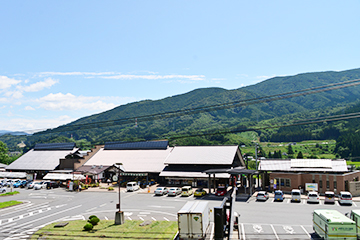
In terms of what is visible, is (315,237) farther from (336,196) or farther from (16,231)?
(16,231)

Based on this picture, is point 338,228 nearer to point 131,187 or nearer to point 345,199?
point 345,199

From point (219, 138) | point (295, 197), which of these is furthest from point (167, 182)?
point (219, 138)

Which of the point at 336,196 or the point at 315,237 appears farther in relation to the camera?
the point at 336,196

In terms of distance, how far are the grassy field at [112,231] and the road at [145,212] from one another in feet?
7.05

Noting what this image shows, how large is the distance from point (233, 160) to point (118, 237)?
37.4m

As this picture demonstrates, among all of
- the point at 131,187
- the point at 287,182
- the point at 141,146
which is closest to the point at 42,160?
the point at 141,146

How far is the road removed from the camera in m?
27.0

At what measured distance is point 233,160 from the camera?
194ft

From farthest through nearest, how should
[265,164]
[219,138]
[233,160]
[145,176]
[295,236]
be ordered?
[219,138]
[145,176]
[233,160]
[265,164]
[295,236]

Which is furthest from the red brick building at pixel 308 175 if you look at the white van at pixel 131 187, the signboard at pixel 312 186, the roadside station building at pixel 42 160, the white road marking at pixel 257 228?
the roadside station building at pixel 42 160

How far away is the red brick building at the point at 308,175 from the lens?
150 ft

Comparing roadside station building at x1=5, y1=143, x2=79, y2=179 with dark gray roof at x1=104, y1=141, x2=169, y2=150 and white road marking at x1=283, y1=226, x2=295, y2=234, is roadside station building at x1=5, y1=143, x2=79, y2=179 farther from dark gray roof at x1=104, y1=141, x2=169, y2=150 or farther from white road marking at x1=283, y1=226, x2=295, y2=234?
white road marking at x1=283, y1=226, x2=295, y2=234

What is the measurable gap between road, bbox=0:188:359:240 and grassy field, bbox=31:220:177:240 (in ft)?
7.05

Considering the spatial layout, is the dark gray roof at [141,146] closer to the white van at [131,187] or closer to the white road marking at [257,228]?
the white van at [131,187]
